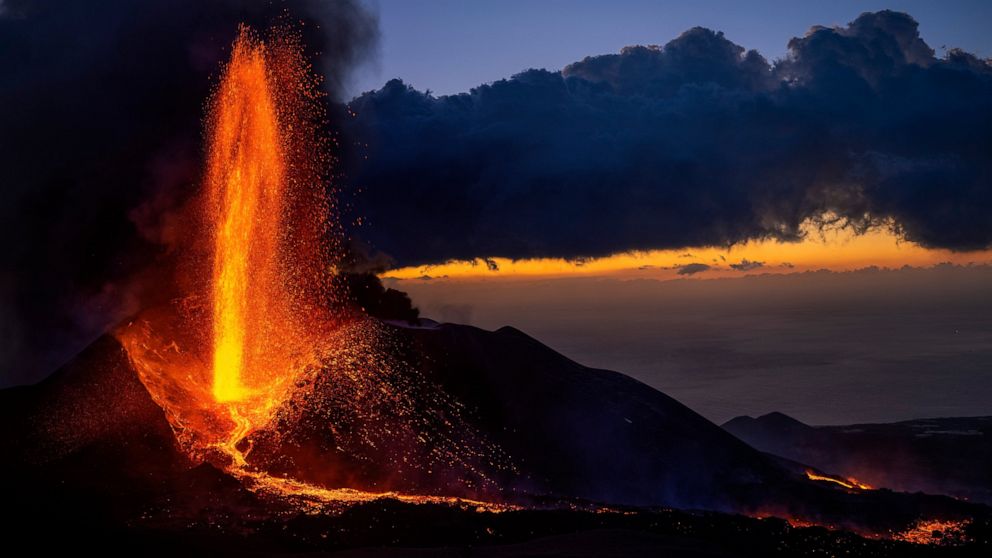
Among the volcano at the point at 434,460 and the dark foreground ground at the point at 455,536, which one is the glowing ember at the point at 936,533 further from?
the dark foreground ground at the point at 455,536

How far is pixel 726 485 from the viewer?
2359 inches

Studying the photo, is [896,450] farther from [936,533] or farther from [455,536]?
[455,536]

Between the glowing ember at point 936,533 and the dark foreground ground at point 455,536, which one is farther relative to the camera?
the glowing ember at point 936,533

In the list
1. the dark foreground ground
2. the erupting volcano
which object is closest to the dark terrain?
the erupting volcano

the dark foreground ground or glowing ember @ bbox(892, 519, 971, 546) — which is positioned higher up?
the dark foreground ground

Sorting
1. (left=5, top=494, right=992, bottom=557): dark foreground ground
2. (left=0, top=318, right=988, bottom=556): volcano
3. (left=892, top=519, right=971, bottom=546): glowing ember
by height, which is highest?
(left=0, top=318, right=988, bottom=556): volcano

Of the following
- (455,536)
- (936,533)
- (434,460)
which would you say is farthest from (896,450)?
(455,536)

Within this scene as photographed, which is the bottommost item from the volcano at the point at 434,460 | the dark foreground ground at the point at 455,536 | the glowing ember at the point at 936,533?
the glowing ember at the point at 936,533

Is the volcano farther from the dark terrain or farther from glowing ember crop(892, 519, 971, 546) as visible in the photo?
the dark terrain

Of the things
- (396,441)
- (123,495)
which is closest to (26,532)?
(123,495)

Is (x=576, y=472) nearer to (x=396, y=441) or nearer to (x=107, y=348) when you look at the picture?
(x=396, y=441)

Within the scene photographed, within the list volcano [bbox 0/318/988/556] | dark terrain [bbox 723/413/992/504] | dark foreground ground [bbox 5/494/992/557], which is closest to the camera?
dark foreground ground [bbox 5/494/992/557]

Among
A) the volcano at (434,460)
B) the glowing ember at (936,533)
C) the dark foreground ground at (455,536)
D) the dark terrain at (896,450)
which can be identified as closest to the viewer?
the dark foreground ground at (455,536)

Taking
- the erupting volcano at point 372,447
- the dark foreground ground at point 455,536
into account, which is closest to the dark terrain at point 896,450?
the erupting volcano at point 372,447
